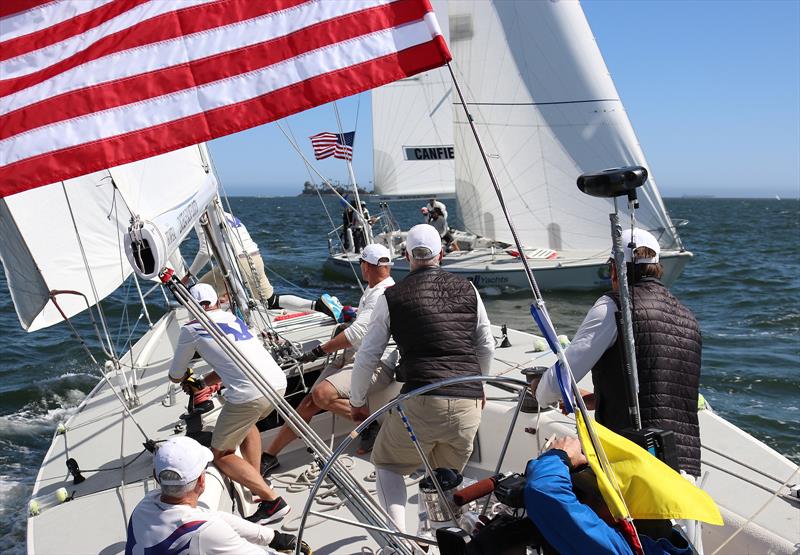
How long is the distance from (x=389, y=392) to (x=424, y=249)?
158 centimetres

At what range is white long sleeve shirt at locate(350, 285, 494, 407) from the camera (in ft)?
10.5

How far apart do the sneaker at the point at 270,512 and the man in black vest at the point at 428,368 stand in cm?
88

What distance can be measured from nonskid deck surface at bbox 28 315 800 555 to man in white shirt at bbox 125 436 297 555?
118cm

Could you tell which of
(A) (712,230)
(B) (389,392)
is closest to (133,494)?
(B) (389,392)

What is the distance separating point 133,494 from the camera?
3.86m

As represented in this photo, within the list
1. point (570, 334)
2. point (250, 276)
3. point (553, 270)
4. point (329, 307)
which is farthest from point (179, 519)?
point (553, 270)

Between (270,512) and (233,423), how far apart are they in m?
0.51

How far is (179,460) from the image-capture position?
7.62 ft

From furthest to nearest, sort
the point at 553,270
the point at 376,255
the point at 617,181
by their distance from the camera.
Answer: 1. the point at 553,270
2. the point at 376,255
3. the point at 617,181

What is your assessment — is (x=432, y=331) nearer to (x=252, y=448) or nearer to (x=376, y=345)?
(x=376, y=345)

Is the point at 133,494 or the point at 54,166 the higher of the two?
the point at 54,166

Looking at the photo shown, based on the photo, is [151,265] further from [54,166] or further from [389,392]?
[389,392]

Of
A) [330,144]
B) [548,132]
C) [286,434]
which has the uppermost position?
[330,144]

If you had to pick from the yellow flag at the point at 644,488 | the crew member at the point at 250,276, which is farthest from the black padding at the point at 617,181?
the crew member at the point at 250,276
